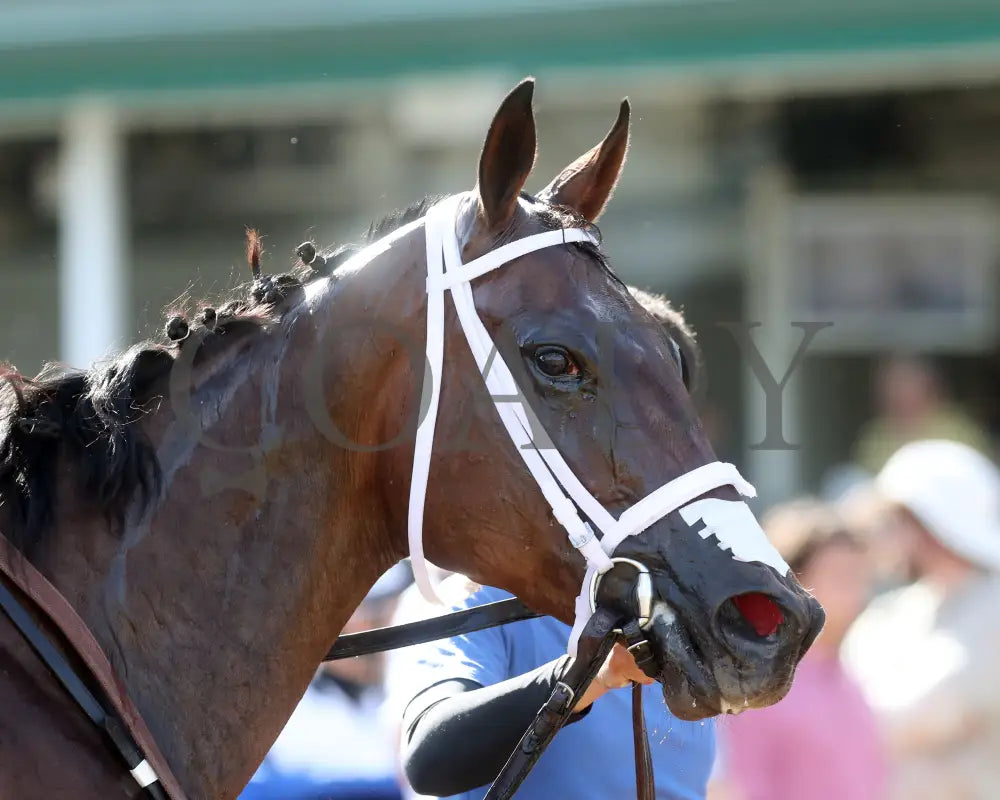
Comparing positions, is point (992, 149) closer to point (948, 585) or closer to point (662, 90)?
point (662, 90)

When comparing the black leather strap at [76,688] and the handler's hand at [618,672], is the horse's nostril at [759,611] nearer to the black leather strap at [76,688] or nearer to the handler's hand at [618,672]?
the handler's hand at [618,672]

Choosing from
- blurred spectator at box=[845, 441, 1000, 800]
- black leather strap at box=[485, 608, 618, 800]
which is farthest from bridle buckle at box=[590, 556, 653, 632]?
blurred spectator at box=[845, 441, 1000, 800]

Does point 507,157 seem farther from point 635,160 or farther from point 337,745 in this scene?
point 635,160

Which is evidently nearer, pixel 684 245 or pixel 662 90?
pixel 662 90

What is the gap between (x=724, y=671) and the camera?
75.7 inches

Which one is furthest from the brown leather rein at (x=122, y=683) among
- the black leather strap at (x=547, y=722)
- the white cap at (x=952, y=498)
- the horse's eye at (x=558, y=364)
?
the white cap at (x=952, y=498)

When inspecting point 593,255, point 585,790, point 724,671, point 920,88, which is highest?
point 920,88

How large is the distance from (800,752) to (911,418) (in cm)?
425

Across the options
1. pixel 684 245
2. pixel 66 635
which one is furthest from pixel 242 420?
pixel 684 245

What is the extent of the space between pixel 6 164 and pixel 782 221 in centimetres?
579

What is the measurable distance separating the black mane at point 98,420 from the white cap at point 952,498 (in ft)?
9.12

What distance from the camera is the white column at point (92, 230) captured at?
297 inches

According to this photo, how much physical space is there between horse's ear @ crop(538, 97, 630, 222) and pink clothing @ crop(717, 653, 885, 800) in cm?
192

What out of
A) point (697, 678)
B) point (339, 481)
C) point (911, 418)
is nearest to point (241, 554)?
point (339, 481)
